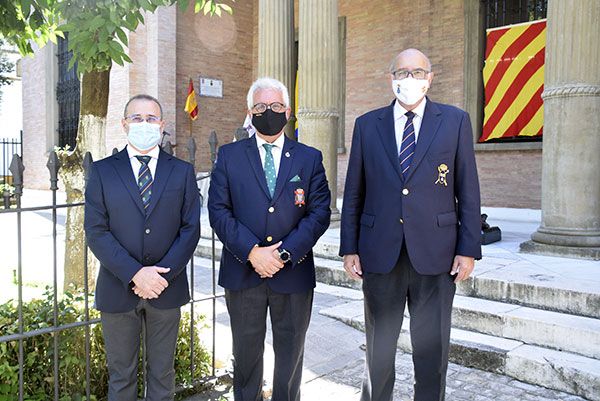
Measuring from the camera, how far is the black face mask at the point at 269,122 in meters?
2.84

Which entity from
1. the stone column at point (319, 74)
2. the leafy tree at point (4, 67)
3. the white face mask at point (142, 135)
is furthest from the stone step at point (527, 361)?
the leafy tree at point (4, 67)

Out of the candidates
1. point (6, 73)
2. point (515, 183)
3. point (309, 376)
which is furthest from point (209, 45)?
point (6, 73)

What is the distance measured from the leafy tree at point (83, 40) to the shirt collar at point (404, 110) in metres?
1.31

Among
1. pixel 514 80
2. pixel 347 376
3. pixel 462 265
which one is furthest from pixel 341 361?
pixel 514 80

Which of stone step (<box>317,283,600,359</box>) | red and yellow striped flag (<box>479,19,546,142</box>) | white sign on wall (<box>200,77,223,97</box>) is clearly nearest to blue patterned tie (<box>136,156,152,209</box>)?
stone step (<box>317,283,600,359</box>)

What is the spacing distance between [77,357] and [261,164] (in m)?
1.67

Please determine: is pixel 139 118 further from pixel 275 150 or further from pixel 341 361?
pixel 341 361

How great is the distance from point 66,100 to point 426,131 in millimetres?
18232

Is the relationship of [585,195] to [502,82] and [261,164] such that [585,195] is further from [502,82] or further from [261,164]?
[502,82]

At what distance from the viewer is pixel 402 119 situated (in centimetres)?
297

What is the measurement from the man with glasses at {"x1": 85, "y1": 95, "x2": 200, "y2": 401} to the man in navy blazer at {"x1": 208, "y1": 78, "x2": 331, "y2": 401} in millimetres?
218

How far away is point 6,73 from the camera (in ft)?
88.8

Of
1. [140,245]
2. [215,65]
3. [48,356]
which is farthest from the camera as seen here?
[215,65]

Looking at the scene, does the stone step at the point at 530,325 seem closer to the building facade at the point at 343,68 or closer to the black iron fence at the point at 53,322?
the black iron fence at the point at 53,322
